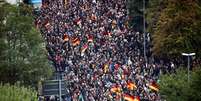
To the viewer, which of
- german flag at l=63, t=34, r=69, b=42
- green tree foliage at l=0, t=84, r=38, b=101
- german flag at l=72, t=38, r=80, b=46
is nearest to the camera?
green tree foliage at l=0, t=84, r=38, b=101

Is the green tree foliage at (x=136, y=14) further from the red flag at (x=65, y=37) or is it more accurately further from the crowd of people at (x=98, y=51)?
the red flag at (x=65, y=37)

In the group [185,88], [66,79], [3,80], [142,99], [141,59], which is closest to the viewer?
[185,88]

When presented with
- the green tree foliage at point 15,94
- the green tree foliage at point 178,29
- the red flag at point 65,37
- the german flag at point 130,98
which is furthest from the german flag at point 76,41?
the green tree foliage at point 15,94

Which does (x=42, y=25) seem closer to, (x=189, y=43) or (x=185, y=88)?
(x=189, y=43)

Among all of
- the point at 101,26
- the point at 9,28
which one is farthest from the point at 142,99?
the point at 101,26

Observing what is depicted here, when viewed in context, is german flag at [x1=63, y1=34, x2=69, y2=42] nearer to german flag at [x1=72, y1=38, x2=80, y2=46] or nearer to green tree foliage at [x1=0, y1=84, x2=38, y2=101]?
german flag at [x1=72, y1=38, x2=80, y2=46]

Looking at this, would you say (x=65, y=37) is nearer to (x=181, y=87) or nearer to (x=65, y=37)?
(x=65, y=37)

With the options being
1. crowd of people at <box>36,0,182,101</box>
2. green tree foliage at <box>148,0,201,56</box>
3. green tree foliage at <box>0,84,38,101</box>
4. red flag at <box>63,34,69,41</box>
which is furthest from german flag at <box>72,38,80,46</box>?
green tree foliage at <box>0,84,38,101</box>
